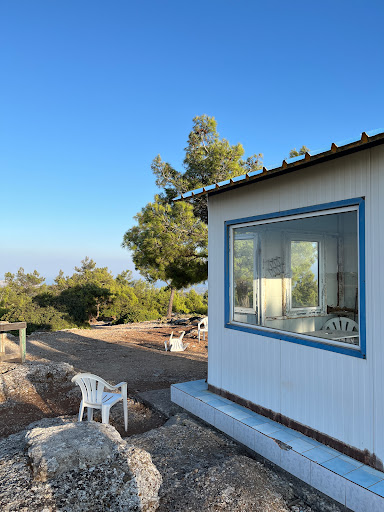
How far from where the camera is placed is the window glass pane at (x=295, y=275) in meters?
4.02

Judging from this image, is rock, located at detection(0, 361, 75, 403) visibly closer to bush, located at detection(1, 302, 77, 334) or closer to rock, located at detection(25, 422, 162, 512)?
rock, located at detection(25, 422, 162, 512)

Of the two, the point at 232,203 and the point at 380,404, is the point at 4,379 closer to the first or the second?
the point at 232,203

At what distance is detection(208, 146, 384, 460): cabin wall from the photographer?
2.67 metres

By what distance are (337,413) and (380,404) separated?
42 cm

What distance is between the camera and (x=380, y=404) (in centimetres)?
261

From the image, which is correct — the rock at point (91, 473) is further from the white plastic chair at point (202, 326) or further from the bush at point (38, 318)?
the bush at point (38, 318)

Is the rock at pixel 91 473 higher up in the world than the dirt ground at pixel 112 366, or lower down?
higher up

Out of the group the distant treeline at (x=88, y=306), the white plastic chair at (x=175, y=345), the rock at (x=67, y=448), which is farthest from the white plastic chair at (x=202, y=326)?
the rock at (x=67, y=448)

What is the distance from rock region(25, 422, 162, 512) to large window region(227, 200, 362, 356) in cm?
175

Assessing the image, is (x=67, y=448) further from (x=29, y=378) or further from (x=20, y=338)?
(x=20, y=338)

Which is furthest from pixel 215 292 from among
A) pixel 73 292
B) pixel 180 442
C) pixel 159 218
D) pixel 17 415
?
pixel 73 292

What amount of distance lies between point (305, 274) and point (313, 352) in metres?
1.96

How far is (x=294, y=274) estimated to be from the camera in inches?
188

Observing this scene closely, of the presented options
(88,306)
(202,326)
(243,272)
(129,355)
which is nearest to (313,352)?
(243,272)
